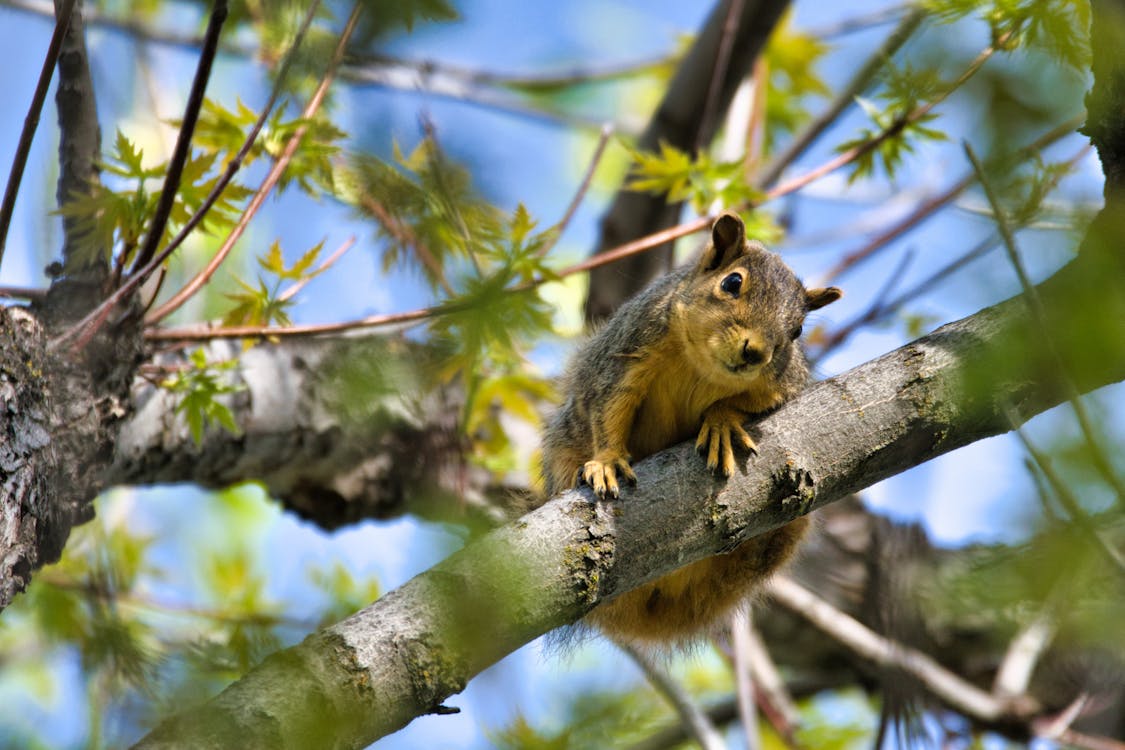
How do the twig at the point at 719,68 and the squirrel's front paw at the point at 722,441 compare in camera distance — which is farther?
the twig at the point at 719,68

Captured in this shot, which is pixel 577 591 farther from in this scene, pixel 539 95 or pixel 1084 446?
pixel 539 95

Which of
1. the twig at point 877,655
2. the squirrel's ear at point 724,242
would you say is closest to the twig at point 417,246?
the squirrel's ear at point 724,242

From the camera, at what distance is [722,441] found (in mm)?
2496

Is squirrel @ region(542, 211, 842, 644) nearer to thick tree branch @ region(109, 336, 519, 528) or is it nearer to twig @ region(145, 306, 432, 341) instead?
thick tree branch @ region(109, 336, 519, 528)

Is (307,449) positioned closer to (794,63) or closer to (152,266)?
(152,266)

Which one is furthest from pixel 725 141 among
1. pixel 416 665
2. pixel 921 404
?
pixel 416 665

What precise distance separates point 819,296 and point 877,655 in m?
1.85

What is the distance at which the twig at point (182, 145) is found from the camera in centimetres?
221

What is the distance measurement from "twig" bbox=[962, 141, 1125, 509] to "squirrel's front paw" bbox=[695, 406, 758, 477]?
3.30ft

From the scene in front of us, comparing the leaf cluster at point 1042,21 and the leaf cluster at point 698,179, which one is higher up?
the leaf cluster at point 698,179

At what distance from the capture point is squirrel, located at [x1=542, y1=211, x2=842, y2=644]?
2932mm

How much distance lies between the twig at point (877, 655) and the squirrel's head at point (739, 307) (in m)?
1.43

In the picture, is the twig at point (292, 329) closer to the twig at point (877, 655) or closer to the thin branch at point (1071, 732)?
the twig at point (877, 655)

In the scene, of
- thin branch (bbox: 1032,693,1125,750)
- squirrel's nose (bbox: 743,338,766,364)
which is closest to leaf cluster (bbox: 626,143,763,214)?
squirrel's nose (bbox: 743,338,766,364)
